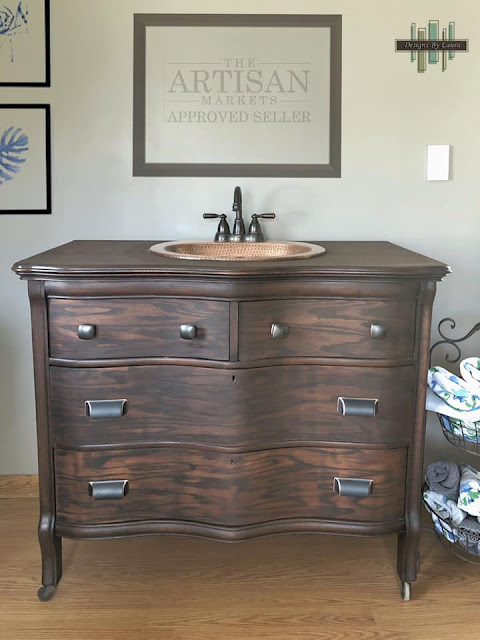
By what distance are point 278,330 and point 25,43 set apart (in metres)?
1.36

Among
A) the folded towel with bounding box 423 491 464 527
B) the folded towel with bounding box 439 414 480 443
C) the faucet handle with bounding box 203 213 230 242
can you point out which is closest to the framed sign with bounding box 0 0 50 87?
the faucet handle with bounding box 203 213 230 242

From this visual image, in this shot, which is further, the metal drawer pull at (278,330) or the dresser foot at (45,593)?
the dresser foot at (45,593)

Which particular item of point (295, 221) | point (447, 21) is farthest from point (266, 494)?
point (447, 21)

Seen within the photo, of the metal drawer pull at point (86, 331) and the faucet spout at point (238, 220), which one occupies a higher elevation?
the faucet spout at point (238, 220)

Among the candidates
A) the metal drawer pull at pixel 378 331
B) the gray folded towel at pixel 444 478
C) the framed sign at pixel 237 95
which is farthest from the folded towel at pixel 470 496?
the framed sign at pixel 237 95

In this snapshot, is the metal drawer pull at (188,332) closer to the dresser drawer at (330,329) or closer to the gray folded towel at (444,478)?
the dresser drawer at (330,329)

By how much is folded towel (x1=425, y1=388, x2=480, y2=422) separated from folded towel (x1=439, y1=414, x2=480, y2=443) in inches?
1.2

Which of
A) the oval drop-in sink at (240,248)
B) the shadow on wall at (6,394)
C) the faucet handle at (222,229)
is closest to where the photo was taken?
the oval drop-in sink at (240,248)

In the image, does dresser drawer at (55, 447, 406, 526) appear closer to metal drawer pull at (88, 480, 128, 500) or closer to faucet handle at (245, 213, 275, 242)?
metal drawer pull at (88, 480, 128, 500)

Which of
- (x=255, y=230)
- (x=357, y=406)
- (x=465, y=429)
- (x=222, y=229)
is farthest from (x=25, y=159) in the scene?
(x=465, y=429)

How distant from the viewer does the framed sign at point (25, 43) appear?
2.25m

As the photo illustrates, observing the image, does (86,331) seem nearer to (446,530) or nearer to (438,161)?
(446,530)

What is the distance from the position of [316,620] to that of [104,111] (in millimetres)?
1702

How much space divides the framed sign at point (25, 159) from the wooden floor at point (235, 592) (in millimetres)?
1091
